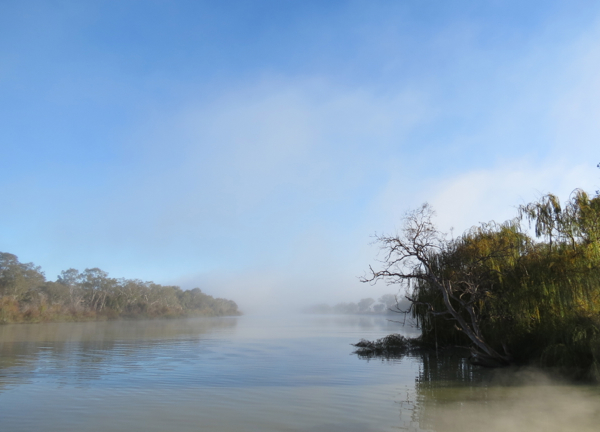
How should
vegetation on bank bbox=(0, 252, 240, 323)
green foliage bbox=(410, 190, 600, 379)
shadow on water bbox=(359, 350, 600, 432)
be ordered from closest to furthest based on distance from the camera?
1. shadow on water bbox=(359, 350, 600, 432)
2. green foliage bbox=(410, 190, 600, 379)
3. vegetation on bank bbox=(0, 252, 240, 323)

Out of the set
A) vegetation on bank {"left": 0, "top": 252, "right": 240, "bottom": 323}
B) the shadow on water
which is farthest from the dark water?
vegetation on bank {"left": 0, "top": 252, "right": 240, "bottom": 323}

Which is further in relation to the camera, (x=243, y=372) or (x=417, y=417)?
(x=243, y=372)

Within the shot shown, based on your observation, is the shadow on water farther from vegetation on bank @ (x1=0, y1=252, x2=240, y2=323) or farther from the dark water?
vegetation on bank @ (x1=0, y1=252, x2=240, y2=323)

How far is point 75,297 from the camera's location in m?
71.0

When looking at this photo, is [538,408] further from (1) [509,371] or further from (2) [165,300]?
(2) [165,300]

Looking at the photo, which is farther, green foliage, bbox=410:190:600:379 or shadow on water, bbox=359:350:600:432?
green foliage, bbox=410:190:600:379

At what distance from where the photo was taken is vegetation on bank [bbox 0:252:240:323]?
173 ft

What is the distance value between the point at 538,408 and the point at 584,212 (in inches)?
360

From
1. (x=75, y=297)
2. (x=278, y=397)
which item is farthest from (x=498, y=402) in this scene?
(x=75, y=297)

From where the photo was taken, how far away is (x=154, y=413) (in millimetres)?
9891

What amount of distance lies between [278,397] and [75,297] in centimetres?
7056

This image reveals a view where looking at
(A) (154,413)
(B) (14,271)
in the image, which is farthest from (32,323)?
(A) (154,413)

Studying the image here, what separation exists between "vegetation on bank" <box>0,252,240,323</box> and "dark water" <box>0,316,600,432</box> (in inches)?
1477

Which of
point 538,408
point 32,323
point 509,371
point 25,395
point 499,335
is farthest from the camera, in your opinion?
point 32,323
